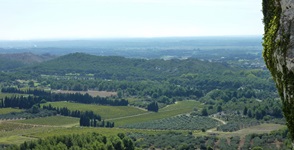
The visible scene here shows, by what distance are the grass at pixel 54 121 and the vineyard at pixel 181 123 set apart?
17414 millimetres

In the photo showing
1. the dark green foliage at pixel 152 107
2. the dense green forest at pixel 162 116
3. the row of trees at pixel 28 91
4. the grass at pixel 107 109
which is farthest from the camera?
the row of trees at pixel 28 91

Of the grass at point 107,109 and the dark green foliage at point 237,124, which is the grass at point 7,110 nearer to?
the grass at point 107,109

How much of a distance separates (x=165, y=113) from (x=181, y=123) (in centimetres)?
2308

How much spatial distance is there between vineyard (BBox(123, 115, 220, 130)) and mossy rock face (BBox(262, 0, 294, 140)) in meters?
104

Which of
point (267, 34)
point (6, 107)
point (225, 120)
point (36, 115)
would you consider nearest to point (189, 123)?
point (225, 120)

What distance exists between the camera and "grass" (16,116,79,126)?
129750 millimetres

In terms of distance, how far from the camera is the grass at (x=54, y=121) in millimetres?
129750

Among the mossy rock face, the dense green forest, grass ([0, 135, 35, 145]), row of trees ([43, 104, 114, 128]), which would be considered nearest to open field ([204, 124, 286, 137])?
the dense green forest

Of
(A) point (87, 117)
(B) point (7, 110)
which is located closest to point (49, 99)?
(B) point (7, 110)

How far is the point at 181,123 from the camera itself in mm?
127312

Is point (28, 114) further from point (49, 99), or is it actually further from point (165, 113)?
point (165, 113)

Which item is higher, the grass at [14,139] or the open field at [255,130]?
the open field at [255,130]

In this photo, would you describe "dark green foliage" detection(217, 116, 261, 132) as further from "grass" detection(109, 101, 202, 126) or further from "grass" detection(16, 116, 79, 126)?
"grass" detection(16, 116, 79, 126)

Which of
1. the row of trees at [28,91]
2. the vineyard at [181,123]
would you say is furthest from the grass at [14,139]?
the row of trees at [28,91]
